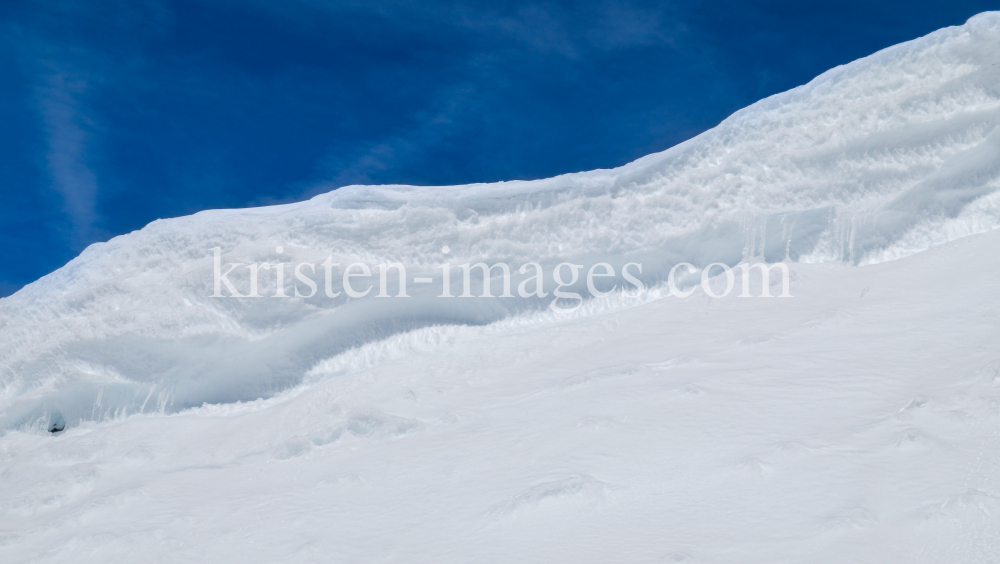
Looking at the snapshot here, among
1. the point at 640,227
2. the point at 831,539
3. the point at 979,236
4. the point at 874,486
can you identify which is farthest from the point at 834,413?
the point at 979,236

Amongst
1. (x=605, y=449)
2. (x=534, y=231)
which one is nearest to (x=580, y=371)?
(x=605, y=449)

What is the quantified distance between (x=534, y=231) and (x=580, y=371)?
1188 mm

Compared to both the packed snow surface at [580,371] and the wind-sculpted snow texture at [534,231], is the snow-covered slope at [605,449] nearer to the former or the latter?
the packed snow surface at [580,371]

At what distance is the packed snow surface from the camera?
2.22 meters

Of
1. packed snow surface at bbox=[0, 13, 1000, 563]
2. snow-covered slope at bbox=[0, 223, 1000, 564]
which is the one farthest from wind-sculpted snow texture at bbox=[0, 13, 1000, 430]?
snow-covered slope at bbox=[0, 223, 1000, 564]

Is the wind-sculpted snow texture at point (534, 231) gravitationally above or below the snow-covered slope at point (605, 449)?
above

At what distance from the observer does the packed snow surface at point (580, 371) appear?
222cm

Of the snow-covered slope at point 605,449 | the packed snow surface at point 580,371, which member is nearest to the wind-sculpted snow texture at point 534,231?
the packed snow surface at point 580,371

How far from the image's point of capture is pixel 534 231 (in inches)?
173

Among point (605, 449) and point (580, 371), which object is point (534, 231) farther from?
point (605, 449)

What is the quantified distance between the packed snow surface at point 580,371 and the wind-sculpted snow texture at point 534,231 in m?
0.02

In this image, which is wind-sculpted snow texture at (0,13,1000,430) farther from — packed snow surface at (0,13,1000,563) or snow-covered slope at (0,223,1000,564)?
snow-covered slope at (0,223,1000,564)

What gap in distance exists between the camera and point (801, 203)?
4.39 m

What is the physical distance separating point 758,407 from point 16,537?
326 centimetres
